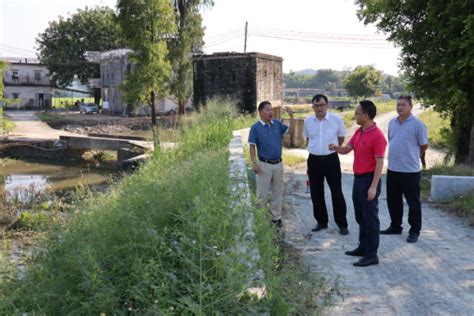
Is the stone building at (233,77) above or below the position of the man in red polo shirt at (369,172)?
above

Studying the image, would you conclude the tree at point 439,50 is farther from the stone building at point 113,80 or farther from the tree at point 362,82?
the tree at point 362,82

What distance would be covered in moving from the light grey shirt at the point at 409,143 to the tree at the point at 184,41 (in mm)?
26903

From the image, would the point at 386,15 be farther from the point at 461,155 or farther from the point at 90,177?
the point at 90,177

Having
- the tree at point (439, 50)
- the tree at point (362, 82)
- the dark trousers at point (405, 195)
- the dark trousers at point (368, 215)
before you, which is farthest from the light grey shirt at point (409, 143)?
the tree at point (362, 82)

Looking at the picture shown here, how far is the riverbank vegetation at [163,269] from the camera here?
10.6 feet

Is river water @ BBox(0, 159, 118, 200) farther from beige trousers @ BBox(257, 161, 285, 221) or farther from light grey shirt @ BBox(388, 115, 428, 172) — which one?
light grey shirt @ BBox(388, 115, 428, 172)

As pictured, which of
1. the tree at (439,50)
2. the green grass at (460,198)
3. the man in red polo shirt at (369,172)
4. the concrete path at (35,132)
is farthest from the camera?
the concrete path at (35,132)

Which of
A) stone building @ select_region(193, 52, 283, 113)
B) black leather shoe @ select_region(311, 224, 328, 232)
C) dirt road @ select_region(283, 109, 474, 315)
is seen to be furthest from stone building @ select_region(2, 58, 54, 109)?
dirt road @ select_region(283, 109, 474, 315)

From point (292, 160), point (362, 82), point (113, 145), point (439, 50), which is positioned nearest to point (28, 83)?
point (113, 145)

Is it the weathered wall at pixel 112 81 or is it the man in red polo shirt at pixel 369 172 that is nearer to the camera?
the man in red polo shirt at pixel 369 172

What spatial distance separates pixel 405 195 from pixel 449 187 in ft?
9.28

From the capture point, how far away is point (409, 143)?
257 inches

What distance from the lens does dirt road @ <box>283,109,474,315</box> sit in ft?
14.6

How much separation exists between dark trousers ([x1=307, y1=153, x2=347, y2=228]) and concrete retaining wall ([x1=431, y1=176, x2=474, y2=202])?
3.11 meters
